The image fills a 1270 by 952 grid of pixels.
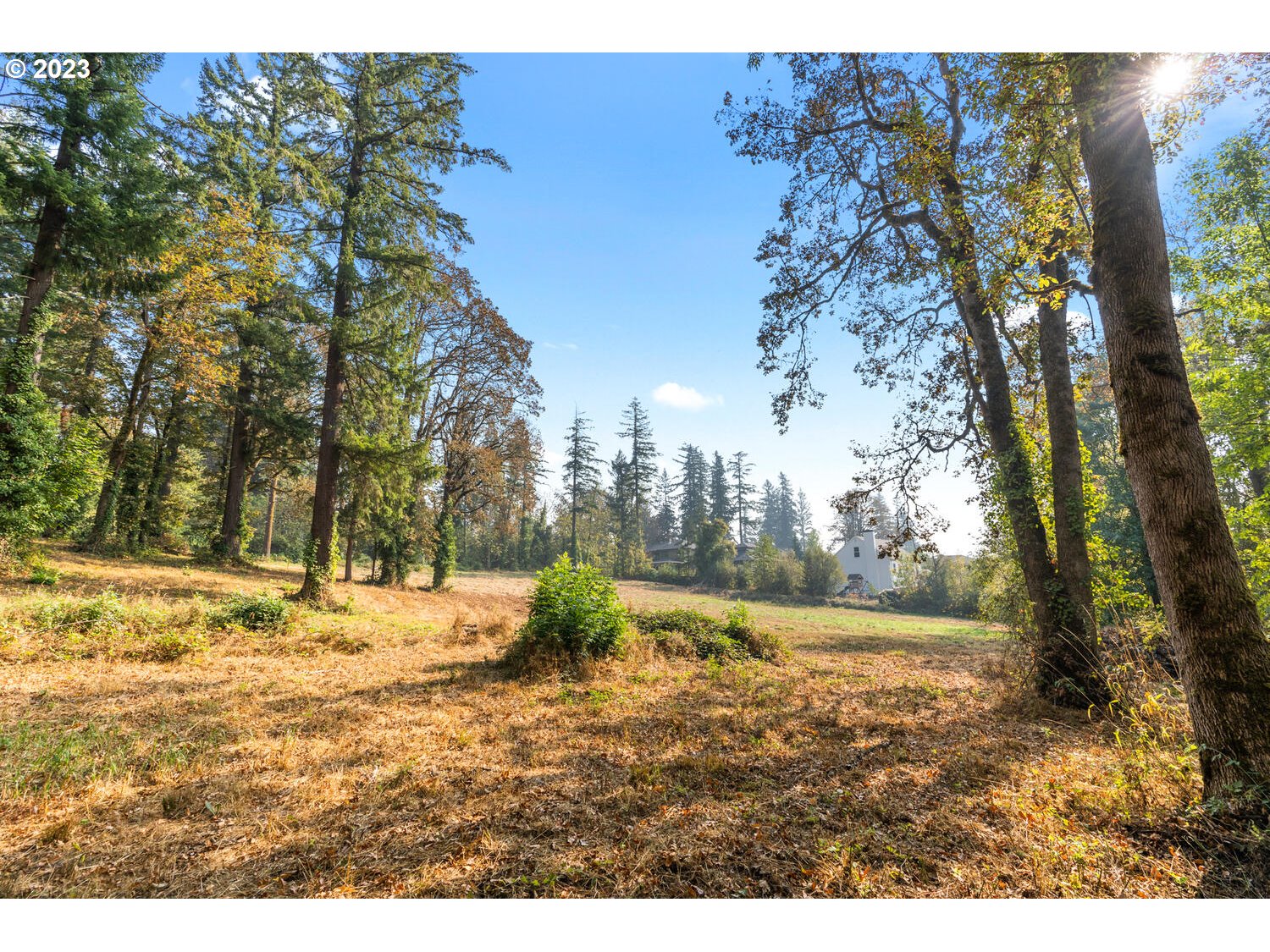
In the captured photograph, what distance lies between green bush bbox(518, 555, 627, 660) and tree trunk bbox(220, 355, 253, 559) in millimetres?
17261

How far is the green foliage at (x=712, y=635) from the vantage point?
33.8ft

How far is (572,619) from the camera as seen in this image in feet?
27.9

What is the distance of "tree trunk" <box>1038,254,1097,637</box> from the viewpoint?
701 cm

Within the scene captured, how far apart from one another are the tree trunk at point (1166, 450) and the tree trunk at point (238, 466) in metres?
24.2

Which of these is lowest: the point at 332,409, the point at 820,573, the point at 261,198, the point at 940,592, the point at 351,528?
the point at 940,592

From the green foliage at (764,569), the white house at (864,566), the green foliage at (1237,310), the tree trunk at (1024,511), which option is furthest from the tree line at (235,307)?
the white house at (864,566)

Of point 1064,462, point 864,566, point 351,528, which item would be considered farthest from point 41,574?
point 864,566

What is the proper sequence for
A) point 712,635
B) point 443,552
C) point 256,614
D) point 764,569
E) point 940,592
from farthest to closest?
point 764,569
point 940,592
point 443,552
point 712,635
point 256,614

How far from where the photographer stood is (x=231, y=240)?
13883 mm

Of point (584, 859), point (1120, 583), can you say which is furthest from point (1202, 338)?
point (584, 859)

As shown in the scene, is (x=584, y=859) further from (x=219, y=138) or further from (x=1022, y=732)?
(x=219, y=138)

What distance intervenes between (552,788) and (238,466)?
2187 cm

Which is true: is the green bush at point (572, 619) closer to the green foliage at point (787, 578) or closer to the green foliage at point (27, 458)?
the green foliage at point (27, 458)

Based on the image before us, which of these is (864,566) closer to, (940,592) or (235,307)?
(940,592)
